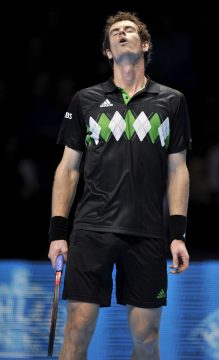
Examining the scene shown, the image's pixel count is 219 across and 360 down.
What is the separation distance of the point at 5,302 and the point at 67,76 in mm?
4167

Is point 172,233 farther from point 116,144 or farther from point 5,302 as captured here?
point 5,302

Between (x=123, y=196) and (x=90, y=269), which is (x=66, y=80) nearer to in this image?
(x=123, y=196)

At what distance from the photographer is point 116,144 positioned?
4.49 meters

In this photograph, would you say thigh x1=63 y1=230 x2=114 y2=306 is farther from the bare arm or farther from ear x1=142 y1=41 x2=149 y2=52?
ear x1=142 y1=41 x2=149 y2=52

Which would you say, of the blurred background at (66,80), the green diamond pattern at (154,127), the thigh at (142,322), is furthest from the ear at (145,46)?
the blurred background at (66,80)

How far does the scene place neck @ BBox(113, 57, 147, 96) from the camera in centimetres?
466

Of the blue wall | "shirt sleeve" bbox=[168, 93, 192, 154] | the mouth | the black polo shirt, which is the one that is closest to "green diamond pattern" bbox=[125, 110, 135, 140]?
the black polo shirt

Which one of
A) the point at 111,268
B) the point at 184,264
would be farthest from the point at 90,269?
the point at 184,264

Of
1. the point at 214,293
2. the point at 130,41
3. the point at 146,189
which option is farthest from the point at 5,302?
the point at 130,41

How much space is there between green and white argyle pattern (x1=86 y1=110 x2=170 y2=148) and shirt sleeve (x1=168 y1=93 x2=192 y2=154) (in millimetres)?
75

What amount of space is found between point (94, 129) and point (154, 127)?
310 mm

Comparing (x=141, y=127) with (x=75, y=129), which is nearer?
(x=141, y=127)

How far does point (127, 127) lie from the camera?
451 centimetres

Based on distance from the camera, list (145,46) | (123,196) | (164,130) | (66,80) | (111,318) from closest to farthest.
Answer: (123,196)
(164,130)
(145,46)
(111,318)
(66,80)
